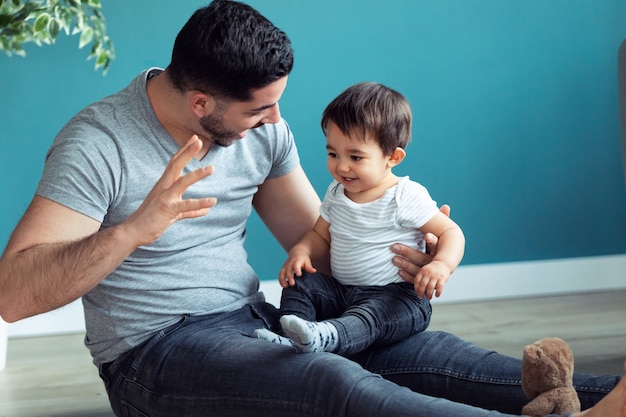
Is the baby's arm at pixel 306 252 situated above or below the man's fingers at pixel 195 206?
below

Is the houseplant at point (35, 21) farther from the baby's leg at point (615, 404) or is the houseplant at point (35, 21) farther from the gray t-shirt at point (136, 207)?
the baby's leg at point (615, 404)

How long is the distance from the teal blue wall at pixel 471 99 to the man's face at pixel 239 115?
4.63 feet

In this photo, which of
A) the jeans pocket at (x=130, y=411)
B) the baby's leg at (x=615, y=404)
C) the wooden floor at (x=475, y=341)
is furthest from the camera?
the wooden floor at (x=475, y=341)

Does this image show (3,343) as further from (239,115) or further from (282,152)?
(239,115)

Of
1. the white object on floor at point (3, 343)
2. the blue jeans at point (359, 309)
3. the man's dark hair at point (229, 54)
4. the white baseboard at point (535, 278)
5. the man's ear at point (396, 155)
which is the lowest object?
the white object on floor at point (3, 343)

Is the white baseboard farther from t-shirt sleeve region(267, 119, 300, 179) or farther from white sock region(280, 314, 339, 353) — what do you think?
white sock region(280, 314, 339, 353)

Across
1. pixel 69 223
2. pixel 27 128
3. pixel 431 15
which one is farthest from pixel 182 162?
pixel 431 15

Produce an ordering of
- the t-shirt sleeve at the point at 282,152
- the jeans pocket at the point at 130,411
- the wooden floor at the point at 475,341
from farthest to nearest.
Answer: the wooden floor at the point at 475,341 → the t-shirt sleeve at the point at 282,152 → the jeans pocket at the point at 130,411

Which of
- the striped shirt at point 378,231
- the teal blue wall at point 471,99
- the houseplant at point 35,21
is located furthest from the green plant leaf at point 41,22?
the striped shirt at point 378,231

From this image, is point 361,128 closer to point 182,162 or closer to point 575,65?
point 182,162

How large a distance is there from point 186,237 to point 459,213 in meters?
1.74

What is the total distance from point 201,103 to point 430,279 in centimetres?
56

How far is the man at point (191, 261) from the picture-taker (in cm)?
149

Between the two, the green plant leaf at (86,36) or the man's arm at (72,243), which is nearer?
the man's arm at (72,243)
